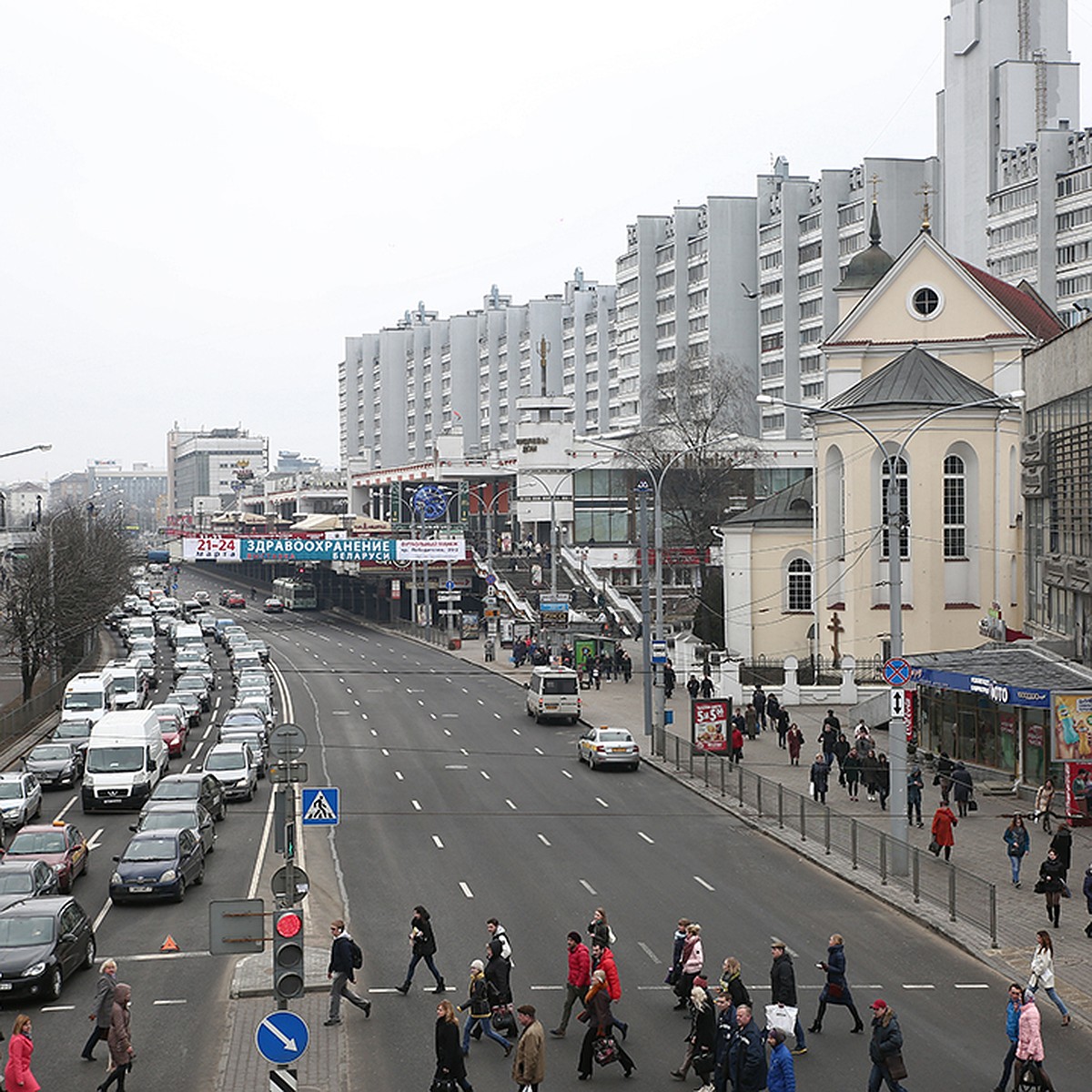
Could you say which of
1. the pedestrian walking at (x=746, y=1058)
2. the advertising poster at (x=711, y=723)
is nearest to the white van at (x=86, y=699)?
the advertising poster at (x=711, y=723)

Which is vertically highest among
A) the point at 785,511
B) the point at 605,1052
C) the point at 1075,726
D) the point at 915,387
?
the point at 915,387

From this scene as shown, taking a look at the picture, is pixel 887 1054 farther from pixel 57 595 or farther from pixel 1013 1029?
pixel 57 595

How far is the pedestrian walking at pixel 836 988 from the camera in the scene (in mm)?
18641

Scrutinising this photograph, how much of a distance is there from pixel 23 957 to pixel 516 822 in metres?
15.5

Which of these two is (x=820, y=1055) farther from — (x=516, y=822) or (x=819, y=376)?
(x=819, y=376)

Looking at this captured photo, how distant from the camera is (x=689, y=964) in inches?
763

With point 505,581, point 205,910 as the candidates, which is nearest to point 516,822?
point 205,910

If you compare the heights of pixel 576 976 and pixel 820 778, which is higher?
pixel 576 976

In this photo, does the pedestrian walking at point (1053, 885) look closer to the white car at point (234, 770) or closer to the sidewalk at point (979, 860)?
the sidewalk at point (979, 860)

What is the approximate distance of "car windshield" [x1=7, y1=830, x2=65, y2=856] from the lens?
27812 mm

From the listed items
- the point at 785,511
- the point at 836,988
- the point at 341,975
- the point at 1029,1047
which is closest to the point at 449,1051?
the point at 341,975

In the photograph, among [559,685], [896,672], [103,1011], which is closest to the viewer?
[103,1011]

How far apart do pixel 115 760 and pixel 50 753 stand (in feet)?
15.2

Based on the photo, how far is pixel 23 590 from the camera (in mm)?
62750
